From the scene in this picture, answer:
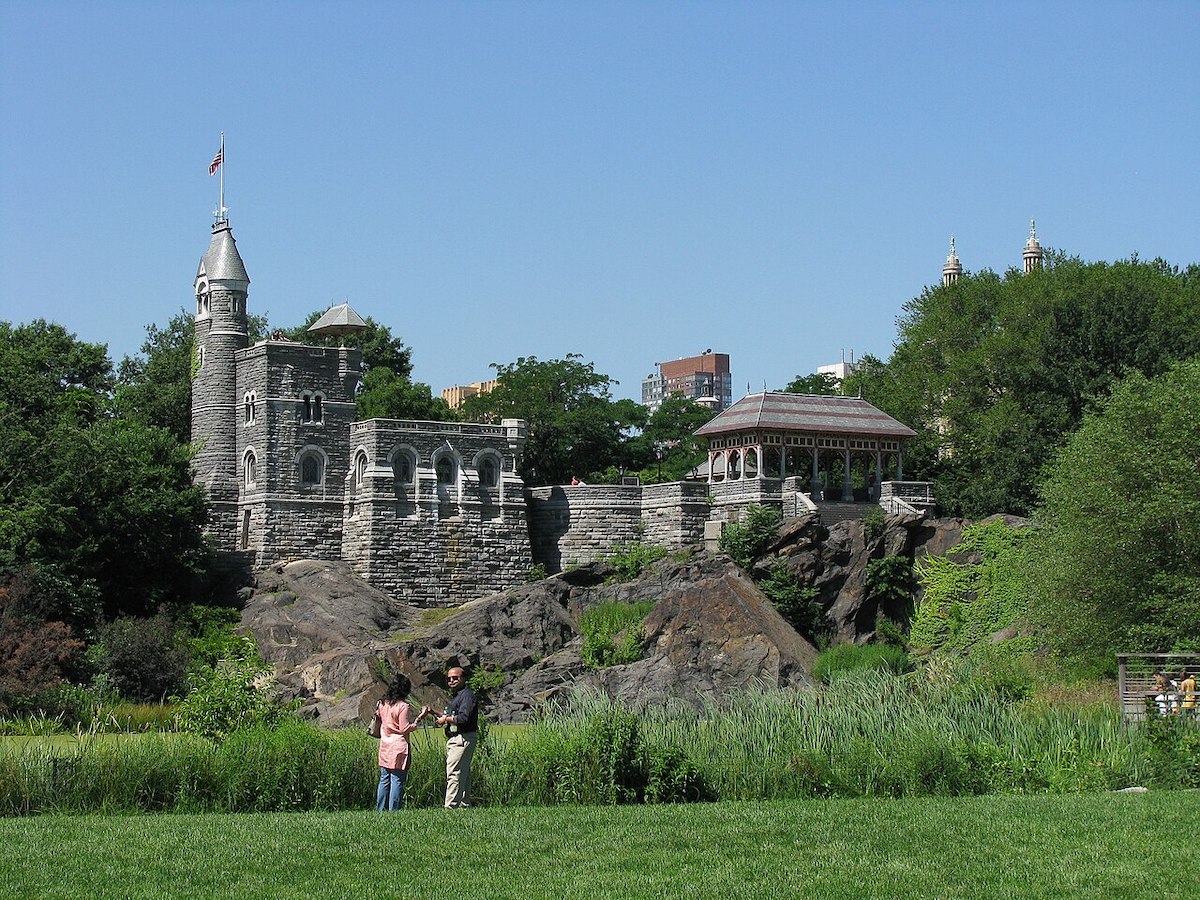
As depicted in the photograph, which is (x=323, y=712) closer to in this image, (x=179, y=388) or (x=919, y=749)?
(x=919, y=749)

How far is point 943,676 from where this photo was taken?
34.3 metres

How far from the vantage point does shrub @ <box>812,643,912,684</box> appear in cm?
4484

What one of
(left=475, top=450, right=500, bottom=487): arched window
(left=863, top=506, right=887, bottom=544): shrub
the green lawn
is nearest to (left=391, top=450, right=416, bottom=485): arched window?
(left=475, top=450, right=500, bottom=487): arched window

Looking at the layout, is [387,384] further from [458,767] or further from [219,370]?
[458,767]

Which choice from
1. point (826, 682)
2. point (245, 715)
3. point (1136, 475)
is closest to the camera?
point (245, 715)

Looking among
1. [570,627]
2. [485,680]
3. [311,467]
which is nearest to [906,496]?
[570,627]

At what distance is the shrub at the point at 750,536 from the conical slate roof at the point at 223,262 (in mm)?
17621

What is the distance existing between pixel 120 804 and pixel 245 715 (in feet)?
16.1

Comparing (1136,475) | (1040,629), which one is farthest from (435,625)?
(1136,475)

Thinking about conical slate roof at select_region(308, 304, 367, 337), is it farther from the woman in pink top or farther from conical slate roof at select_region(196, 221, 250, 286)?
the woman in pink top

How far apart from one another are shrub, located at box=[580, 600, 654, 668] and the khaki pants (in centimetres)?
2507

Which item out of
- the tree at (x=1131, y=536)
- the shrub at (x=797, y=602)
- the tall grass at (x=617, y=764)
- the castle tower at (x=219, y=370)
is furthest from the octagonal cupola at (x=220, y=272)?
the tall grass at (x=617, y=764)

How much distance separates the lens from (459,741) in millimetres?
21125

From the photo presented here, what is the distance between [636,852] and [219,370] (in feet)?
130
